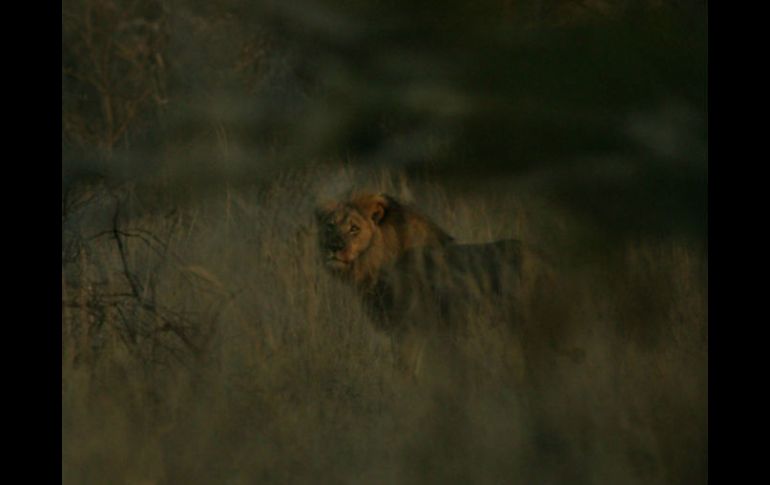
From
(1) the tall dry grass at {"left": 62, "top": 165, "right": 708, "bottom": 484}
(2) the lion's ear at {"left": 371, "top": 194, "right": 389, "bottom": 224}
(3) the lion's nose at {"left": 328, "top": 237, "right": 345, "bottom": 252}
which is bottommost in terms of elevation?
(1) the tall dry grass at {"left": 62, "top": 165, "right": 708, "bottom": 484}

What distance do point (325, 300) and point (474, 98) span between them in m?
0.84

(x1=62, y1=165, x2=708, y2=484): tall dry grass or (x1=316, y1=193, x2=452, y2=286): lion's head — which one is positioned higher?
(x1=316, y1=193, x2=452, y2=286): lion's head

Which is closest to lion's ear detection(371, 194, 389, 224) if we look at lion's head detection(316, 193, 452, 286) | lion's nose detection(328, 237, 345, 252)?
lion's head detection(316, 193, 452, 286)

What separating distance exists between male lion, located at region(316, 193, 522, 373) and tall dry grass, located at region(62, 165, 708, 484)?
0.05m

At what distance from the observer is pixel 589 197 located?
10.1ft

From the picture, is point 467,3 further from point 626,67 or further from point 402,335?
point 402,335

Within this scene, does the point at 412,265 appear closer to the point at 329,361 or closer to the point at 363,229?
the point at 363,229

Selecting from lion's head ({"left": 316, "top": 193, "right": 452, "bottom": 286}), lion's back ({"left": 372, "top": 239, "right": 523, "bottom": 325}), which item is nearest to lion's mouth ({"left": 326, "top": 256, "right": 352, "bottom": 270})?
lion's head ({"left": 316, "top": 193, "right": 452, "bottom": 286})

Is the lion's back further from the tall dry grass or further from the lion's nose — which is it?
the lion's nose

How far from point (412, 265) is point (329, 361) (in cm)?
42

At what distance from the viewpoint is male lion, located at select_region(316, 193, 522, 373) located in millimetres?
3031

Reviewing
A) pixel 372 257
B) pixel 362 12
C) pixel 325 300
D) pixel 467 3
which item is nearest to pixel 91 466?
pixel 325 300

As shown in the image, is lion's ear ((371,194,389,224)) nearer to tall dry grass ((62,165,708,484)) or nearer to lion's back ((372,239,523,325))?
tall dry grass ((62,165,708,484))

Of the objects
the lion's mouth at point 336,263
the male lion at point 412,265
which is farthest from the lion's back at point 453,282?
the lion's mouth at point 336,263
